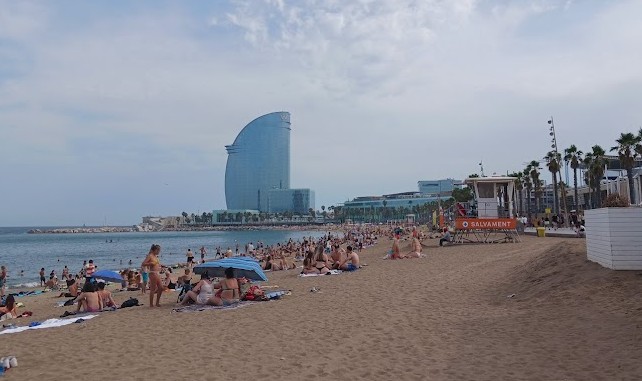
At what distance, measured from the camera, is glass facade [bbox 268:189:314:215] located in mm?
181125

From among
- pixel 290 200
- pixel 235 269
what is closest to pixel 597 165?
pixel 235 269

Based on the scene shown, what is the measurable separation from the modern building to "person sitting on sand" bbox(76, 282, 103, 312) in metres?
161

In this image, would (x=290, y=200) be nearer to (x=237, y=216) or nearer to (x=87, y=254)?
(x=237, y=216)

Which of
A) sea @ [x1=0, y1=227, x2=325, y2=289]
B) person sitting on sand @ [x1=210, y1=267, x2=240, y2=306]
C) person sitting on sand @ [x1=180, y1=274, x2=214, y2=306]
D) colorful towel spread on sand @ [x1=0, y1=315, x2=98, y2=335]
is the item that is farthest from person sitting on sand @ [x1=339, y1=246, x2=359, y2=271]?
sea @ [x1=0, y1=227, x2=325, y2=289]

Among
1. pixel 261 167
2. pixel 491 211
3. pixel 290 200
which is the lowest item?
pixel 491 211

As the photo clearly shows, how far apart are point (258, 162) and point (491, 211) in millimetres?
151698

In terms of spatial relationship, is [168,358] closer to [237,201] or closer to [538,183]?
[538,183]

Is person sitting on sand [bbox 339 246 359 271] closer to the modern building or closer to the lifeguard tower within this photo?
the lifeguard tower

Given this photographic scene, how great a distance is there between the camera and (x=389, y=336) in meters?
6.87

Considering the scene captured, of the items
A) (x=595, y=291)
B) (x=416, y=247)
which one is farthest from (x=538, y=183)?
(x=595, y=291)

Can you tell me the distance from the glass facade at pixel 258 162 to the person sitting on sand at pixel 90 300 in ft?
527

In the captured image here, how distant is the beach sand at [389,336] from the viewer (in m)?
5.39

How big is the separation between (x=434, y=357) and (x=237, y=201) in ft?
576

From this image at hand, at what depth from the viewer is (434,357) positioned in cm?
579
